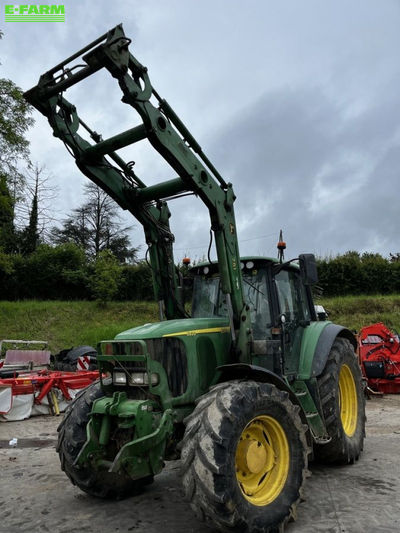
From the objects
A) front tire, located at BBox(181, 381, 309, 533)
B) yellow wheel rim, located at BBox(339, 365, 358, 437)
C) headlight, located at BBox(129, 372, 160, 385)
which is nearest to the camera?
front tire, located at BBox(181, 381, 309, 533)

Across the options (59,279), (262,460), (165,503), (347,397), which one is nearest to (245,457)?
(262,460)

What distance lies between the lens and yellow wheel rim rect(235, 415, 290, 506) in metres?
3.87

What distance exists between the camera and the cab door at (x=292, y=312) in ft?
17.4

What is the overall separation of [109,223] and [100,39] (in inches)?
1371

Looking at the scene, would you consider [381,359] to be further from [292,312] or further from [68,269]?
[68,269]

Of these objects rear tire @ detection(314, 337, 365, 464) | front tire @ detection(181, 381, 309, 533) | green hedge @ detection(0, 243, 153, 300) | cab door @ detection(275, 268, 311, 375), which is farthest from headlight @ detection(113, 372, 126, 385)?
green hedge @ detection(0, 243, 153, 300)

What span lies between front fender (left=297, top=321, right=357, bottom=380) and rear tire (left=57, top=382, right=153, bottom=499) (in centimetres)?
214

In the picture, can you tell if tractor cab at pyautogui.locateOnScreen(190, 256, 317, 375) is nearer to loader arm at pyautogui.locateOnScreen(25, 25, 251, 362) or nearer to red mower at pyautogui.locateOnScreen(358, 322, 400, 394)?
loader arm at pyautogui.locateOnScreen(25, 25, 251, 362)

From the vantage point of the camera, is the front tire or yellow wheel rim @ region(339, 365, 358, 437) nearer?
the front tire

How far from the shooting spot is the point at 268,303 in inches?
205

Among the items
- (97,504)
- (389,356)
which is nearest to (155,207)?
(97,504)

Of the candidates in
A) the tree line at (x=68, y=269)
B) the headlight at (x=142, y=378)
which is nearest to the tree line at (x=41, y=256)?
the tree line at (x=68, y=269)

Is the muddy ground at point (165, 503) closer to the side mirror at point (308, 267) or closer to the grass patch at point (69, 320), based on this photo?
the side mirror at point (308, 267)

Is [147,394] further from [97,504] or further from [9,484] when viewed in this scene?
[9,484]
